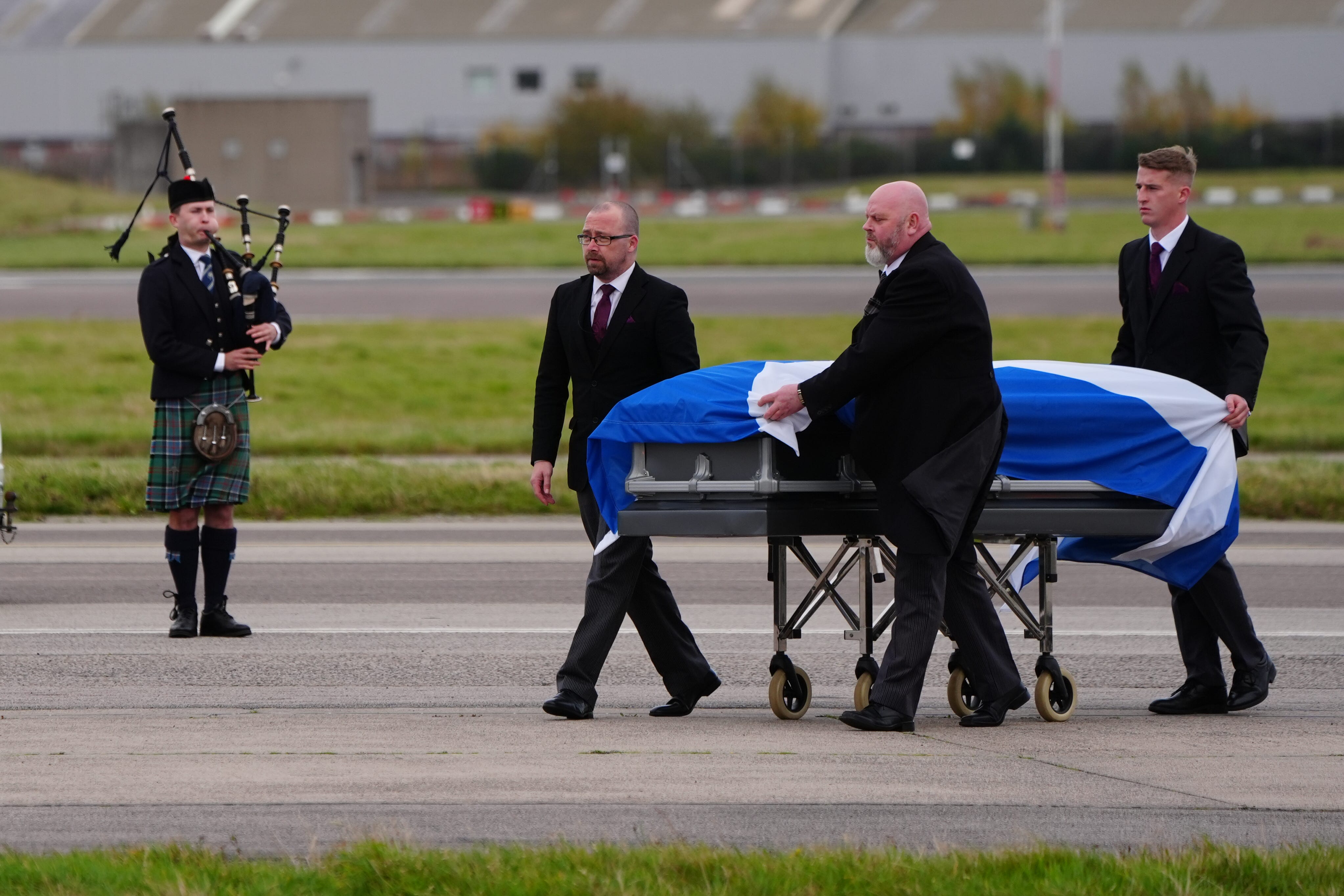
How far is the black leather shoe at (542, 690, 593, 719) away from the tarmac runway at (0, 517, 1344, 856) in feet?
0.23

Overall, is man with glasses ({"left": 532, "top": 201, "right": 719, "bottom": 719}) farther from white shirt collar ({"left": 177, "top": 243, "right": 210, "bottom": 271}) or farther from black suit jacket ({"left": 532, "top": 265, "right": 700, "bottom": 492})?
white shirt collar ({"left": 177, "top": 243, "right": 210, "bottom": 271})

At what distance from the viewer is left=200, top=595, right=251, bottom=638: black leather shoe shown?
334 inches

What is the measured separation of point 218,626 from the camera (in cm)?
848

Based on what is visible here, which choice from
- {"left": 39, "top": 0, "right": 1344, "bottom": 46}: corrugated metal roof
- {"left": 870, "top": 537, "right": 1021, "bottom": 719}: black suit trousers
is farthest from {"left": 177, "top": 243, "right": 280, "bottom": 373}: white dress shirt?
{"left": 39, "top": 0, "right": 1344, "bottom": 46}: corrugated metal roof

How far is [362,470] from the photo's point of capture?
555 inches

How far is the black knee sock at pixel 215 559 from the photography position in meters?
8.50

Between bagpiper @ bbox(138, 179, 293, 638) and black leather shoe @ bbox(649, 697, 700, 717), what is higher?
bagpiper @ bbox(138, 179, 293, 638)

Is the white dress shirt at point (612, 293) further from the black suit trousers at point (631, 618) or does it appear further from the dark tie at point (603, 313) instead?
the black suit trousers at point (631, 618)

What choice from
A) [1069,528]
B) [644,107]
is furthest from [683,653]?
[644,107]

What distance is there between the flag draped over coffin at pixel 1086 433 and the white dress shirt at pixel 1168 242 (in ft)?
1.68

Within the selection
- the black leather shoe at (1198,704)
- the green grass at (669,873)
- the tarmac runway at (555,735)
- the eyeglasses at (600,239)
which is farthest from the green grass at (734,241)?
the green grass at (669,873)

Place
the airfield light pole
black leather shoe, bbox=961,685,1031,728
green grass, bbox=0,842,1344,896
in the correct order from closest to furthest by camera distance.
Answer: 1. green grass, bbox=0,842,1344,896
2. black leather shoe, bbox=961,685,1031,728
3. the airfield light pole

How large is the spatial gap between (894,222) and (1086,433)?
1.12 meters

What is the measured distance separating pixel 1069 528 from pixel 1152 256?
1310mm
